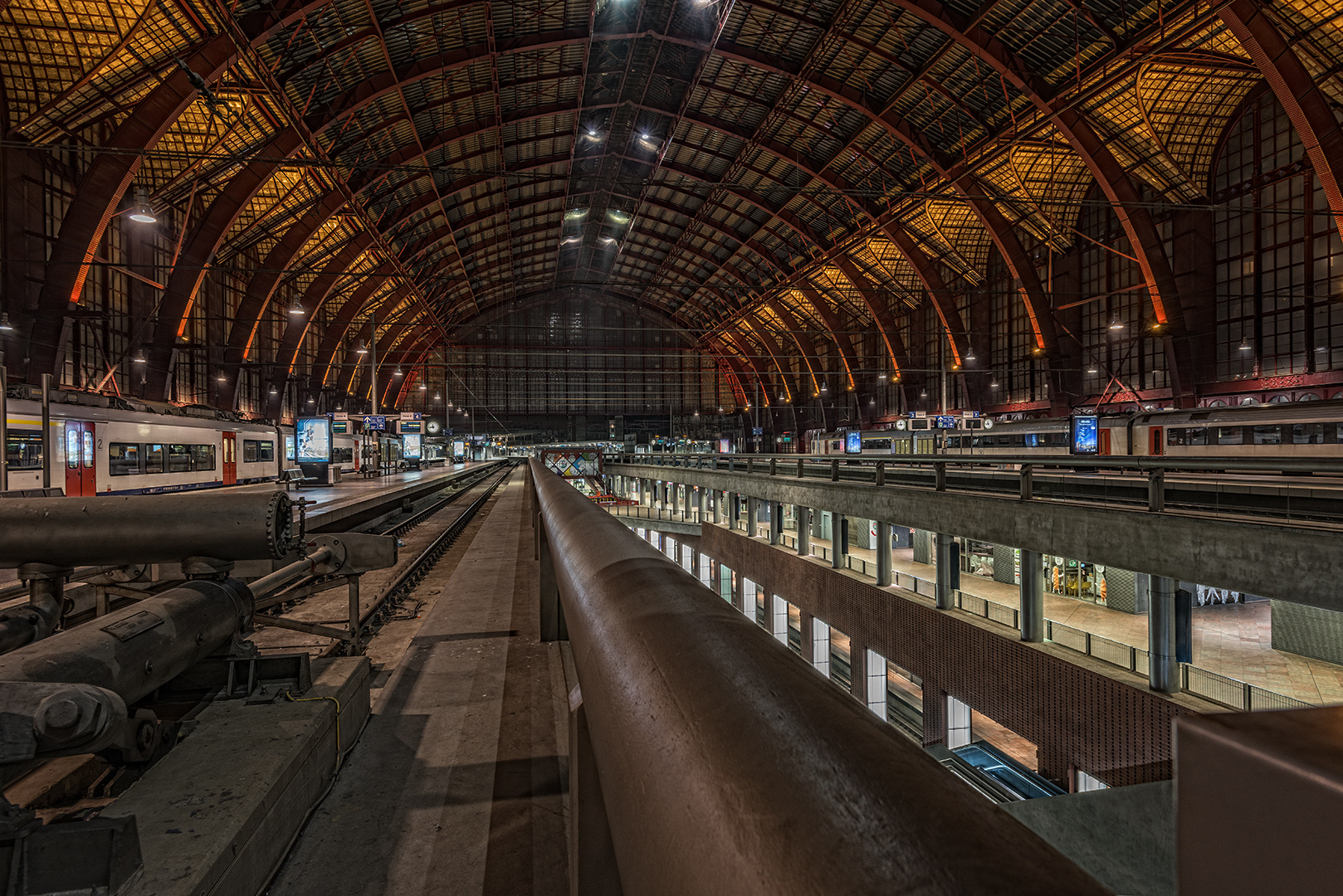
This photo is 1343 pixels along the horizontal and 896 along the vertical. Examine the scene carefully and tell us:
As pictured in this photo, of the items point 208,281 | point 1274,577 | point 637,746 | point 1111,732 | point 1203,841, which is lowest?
point 1111,732

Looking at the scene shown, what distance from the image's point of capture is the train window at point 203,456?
70.6ft

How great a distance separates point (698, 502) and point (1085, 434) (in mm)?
17121

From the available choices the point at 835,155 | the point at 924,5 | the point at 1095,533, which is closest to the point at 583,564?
the point at 1095,533

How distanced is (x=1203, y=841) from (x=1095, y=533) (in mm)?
10452

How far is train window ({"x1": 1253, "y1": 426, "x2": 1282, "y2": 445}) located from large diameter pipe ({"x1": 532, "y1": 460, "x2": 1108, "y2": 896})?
21577mm

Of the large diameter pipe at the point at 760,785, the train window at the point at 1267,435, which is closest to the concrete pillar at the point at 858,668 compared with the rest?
the train window at the point at 1267,435

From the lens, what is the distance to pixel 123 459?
18.0 m

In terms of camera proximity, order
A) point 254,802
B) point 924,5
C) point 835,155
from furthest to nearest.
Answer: point 835,155 → point 924,5 → point 254,802

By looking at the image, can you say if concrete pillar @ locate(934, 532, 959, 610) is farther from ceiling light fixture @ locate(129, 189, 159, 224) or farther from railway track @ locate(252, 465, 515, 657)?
ceiling light fixture @ locate(129, 189, 159, 224)

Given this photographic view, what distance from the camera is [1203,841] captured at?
50 cm

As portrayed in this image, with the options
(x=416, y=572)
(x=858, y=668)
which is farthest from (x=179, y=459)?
(x=858, y=668)

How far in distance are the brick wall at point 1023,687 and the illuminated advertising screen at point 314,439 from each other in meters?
18.1

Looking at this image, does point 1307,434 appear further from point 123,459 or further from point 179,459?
point 179,459

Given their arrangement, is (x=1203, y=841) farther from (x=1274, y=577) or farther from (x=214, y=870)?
(x=1274, y=577)
